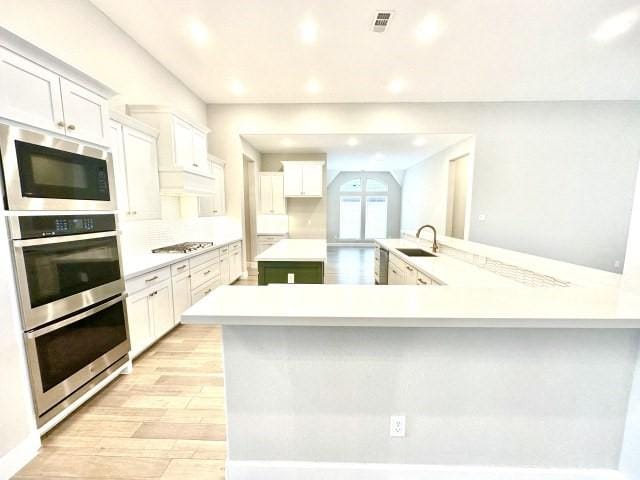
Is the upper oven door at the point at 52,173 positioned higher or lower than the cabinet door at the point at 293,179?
lower

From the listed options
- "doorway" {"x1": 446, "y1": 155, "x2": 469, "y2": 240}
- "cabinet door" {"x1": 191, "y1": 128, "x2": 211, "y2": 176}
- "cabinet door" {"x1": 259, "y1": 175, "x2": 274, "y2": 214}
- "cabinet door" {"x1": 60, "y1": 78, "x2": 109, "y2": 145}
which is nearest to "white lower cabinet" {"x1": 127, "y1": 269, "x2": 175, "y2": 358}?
"cabinet door" {"x1": 60, "y1": 78, "x2": 109, "y2": 145}

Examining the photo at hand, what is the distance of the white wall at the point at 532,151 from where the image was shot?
4637 mm

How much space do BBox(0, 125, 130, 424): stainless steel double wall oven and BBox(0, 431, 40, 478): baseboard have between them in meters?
0.10

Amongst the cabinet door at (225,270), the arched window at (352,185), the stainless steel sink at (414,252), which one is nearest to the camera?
the stainless steel sink at (414,252)

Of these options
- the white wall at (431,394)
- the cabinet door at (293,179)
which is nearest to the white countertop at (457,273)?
the white wall at (431,394)

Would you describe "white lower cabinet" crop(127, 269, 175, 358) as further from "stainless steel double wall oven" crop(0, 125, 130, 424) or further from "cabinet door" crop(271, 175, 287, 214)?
"cabinet door" crop(271, 175, 287, 214)

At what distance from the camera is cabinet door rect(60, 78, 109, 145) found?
5.32 feet

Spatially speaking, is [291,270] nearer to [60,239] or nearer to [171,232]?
[60,239]

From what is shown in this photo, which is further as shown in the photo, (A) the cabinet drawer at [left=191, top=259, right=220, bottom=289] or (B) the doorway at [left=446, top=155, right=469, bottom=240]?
(B) the doorway at [left=446, top=155, right=469, bottom=240]

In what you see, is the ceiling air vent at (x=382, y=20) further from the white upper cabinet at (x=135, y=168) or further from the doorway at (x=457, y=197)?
the doorway at (x=457, y=197)

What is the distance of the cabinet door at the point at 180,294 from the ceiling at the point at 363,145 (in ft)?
10.5

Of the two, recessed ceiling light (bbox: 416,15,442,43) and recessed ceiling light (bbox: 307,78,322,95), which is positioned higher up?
recessed ceiling light (bbox: 307,78,322,95)

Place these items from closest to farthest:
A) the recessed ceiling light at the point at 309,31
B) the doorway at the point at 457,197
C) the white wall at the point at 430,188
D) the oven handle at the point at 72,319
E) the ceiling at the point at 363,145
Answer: the oven handle at the point at 72,319
the recessed ceiling light at the point at 309,31
the ceiling at the point at 363,145
the doorway at the point at 457,197
the white wall at the point at 430,188

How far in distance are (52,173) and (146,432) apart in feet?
5.68
